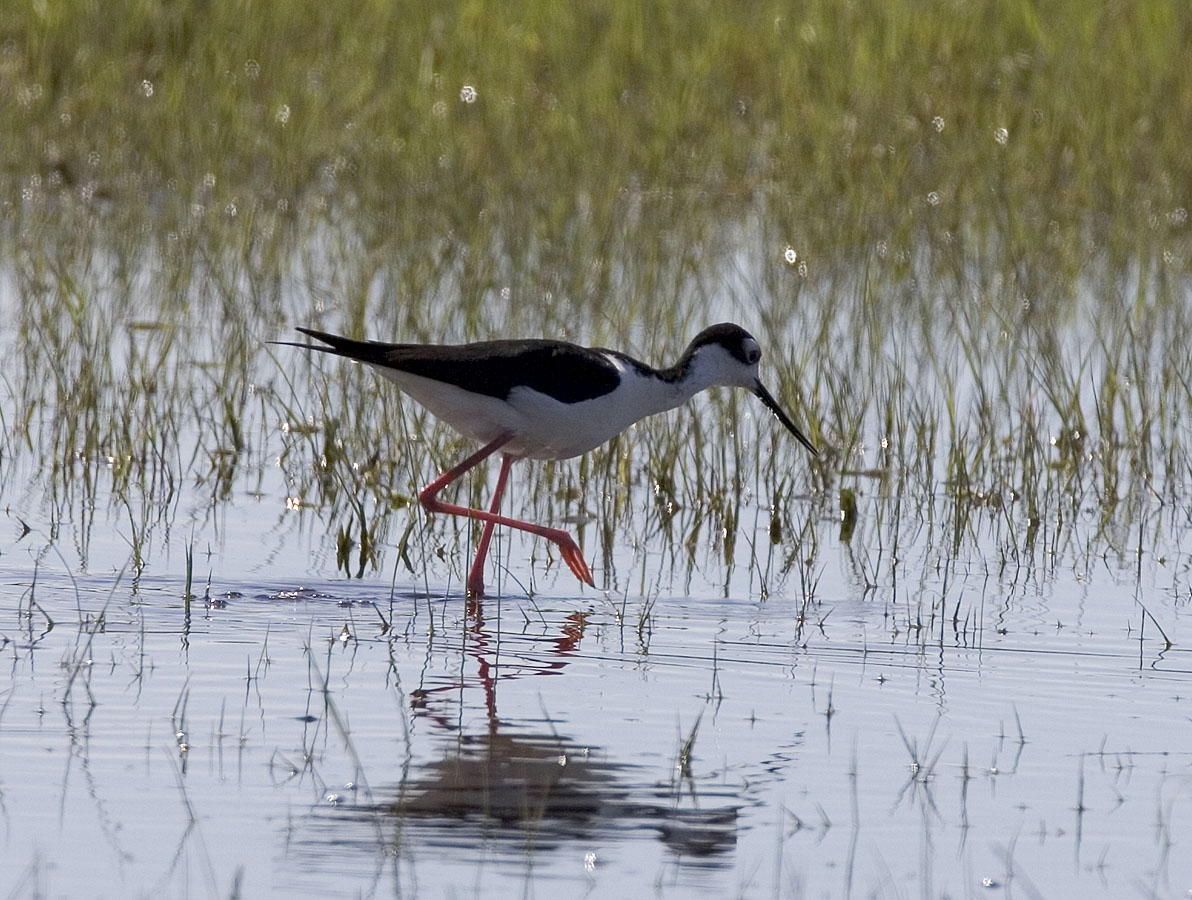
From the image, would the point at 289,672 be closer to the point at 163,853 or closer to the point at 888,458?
the point at 163,853

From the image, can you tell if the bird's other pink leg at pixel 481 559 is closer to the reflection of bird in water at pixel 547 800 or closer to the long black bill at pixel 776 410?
the long black bill at pixel 776 410

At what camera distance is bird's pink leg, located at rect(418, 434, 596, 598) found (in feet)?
19.5

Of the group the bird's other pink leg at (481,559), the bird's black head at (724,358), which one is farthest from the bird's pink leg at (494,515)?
the bird's black head at (724,358)

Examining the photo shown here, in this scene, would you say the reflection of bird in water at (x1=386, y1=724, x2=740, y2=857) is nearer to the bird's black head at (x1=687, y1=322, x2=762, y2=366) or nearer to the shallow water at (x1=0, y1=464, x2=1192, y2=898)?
the shallow water at (x1=0, y1=464, x2=1192, y2=898)

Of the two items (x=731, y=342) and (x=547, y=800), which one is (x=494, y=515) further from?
(x=547, y=800)

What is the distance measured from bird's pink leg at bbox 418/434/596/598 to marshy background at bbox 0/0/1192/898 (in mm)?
116

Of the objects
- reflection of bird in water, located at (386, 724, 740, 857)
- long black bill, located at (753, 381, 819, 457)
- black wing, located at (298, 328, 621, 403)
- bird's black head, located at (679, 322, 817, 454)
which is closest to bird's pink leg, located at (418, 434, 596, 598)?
black wing, located at (298, 328, 621, 403)

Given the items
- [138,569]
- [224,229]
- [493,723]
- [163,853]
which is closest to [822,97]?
[224,229]

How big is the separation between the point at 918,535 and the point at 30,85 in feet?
26.4

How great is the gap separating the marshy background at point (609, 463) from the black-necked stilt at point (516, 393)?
0.99ft

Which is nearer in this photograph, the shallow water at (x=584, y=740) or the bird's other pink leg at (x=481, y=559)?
the shallow water at (x=584, y=740)

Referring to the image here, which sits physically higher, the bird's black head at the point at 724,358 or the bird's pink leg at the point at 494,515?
the bird's black head at the point at 724,358

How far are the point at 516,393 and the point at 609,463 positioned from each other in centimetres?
85

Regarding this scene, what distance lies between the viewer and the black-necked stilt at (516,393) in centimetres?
623
